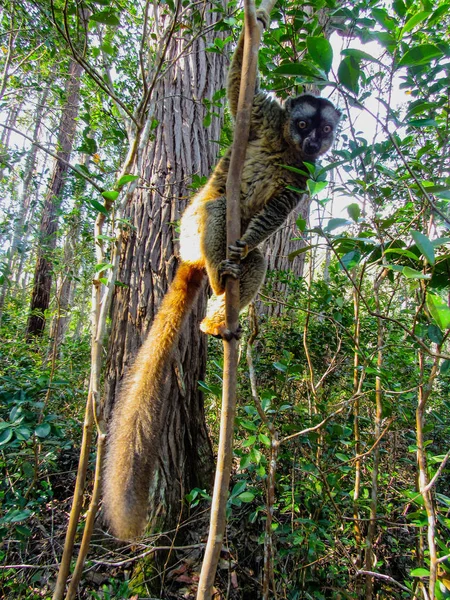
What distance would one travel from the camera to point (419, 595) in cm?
248

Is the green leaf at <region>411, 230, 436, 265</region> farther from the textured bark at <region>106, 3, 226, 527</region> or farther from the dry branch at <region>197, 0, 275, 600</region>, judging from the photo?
the textured bark at <region>106, 3, 226, 527</region>

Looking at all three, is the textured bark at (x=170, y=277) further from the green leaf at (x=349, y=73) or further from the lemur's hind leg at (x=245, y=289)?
the green leaf at (x=349, y=73)

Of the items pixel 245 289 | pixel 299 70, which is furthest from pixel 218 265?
pixel 299 70

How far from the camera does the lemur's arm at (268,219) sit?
3.50 metres

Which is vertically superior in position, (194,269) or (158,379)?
(194,269)

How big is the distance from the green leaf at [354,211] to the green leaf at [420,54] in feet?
2.61

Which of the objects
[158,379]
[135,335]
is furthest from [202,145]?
[158,379]

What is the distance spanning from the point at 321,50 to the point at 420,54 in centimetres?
53

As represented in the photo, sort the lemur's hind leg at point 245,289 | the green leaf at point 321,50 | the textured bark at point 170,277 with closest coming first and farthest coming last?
the green leaf at point 321,50
the lemur's hind leg at point 245,289
the textured bark at point 170,277

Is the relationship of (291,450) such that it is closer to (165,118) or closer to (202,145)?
(202,145)

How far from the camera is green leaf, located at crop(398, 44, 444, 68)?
6.28ft

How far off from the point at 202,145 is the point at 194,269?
2210 millimetres

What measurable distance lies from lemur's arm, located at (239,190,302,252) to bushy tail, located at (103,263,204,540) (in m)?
0.72

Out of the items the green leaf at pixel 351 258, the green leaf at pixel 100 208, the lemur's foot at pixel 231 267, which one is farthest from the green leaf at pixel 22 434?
the green leaf at pixel 351 258
